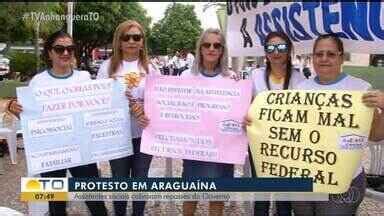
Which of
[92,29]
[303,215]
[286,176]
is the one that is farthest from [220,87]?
[92,29]

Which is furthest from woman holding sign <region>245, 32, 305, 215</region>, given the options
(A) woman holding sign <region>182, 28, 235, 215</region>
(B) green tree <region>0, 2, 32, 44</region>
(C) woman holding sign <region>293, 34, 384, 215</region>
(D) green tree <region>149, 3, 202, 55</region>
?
(D) green tree <region>149, 3, 202, 55</region>

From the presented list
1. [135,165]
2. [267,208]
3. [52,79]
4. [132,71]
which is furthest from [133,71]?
[267,208]

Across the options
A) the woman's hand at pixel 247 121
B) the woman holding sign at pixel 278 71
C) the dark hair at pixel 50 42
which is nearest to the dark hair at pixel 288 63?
the woman holding sign at pixel 278 71

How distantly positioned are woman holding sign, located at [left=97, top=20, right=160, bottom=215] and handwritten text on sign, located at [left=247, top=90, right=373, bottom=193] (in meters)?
0.99

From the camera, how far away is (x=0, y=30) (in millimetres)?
31547

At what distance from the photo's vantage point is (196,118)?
4.04 meters

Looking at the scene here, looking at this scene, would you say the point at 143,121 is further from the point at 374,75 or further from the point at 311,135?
the point at 374,75

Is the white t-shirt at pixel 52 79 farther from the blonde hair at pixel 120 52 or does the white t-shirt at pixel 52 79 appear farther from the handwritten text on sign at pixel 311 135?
the handwritten text on sign at pixel 311 135

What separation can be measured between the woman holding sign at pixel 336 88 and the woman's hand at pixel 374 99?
21 mm

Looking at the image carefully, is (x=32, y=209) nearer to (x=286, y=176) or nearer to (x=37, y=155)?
(x=37, y=155)

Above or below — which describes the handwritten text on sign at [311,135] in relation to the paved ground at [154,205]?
above

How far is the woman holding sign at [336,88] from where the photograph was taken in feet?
11.3

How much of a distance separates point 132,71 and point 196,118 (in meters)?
0.70

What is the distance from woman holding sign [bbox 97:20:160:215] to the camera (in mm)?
4336
